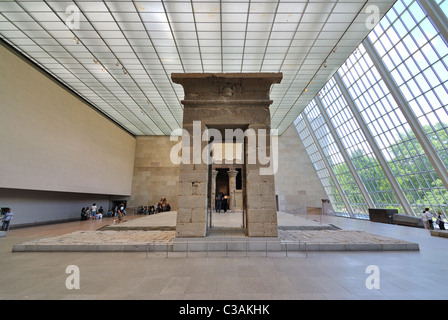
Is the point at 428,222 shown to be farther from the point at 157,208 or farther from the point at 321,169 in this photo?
the point at 157,208

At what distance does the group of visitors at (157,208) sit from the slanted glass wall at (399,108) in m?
19.8

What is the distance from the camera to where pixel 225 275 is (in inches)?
170

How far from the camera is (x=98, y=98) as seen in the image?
58.1 feet

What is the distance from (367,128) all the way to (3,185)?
24130 millimetres

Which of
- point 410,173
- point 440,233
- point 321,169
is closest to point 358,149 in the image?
point 410,173

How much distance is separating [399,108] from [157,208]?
23020 mm

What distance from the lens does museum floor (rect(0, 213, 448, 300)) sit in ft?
11.3

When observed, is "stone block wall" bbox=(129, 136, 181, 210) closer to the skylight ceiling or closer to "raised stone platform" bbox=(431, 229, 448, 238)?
the skylight ceiling

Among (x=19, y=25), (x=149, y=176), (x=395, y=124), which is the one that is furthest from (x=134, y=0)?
(x=149, y=176)

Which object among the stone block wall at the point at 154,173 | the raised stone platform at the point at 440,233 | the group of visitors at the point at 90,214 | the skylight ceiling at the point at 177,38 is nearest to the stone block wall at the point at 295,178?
the skylight ceiling at the point at 177,38

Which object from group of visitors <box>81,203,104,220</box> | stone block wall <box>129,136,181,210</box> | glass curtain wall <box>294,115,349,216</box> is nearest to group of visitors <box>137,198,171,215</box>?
stone block wall <box>129,136,181,210</box>

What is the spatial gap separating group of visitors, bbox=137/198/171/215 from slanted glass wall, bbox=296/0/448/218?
1980cm

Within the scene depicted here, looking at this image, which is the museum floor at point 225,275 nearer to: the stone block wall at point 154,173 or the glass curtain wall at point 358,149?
the glass curtain wall at point 358,149
